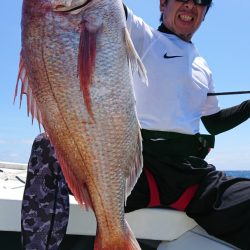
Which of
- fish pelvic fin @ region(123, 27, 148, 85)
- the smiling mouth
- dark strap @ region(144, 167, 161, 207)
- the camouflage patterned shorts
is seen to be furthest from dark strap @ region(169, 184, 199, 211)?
the smiling mouth

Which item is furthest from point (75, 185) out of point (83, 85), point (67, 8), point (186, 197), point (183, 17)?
point (183, 17)

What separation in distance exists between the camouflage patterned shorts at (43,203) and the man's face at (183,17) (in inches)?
60.0

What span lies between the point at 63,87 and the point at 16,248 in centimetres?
156

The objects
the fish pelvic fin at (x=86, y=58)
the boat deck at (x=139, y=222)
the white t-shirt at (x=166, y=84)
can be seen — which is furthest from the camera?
the white t-shirt at (x=166, y=84)

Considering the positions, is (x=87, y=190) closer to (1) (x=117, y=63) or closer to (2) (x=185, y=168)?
(1) (x=117, y=63)

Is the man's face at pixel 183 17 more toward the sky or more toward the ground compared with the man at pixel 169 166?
more toward the sky

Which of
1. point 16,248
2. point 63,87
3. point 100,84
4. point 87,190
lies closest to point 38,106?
point 63,87

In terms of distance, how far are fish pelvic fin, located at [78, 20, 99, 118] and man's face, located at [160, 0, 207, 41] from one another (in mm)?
1625

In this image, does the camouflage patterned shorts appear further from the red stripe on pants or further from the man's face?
the man's face

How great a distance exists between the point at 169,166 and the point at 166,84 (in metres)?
0.57

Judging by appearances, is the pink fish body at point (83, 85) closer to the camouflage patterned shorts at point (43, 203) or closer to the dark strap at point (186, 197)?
the camouflage patterned shorts at point (43, 203)

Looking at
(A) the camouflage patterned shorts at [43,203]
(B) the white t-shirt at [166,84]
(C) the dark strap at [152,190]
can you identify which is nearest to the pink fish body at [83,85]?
(A) the camouflage patterned shorts at [43,203]

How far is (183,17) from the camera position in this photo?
3.62 metres

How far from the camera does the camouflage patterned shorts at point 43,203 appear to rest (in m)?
2.59
